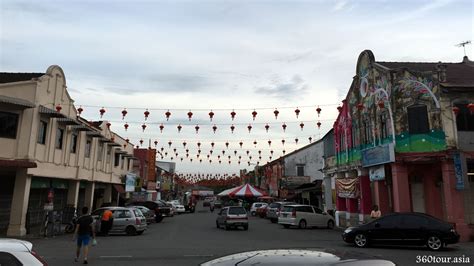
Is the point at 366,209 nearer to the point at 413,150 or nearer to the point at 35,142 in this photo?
the point at 413,150

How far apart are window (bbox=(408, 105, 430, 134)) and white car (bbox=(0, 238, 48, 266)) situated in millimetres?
19311

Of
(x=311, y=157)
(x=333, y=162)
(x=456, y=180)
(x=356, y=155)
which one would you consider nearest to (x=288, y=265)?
(x=456, y=180)

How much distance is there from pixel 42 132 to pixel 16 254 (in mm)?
19304

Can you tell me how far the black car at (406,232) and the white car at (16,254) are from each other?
13.3 m

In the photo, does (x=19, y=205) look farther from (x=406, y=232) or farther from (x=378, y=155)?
(x=378, y=155)

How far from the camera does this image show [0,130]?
66.7ft

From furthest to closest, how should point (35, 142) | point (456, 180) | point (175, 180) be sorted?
point (175, 180), point (35, 142), point (456, 180)

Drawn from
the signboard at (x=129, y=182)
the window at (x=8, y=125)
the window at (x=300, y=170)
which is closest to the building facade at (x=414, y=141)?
the window at (x=8, y=125)

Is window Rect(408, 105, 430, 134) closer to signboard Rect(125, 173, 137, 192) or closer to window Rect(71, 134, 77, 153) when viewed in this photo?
window Rect(71, 134, 77, 153)

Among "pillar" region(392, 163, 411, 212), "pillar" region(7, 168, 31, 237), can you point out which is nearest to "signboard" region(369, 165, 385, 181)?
"pillar" region(392, 163, 411, 212)

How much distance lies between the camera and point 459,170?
18594 millimetres

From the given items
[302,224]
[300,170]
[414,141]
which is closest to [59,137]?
[302,224]

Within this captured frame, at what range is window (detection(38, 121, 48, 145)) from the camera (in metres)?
22.2

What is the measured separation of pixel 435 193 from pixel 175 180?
81.3m
